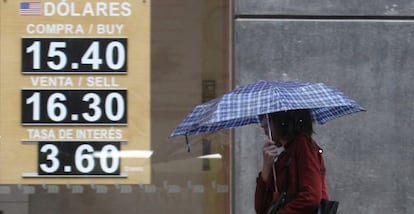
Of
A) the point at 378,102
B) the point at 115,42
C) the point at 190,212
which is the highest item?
the point at 115,42

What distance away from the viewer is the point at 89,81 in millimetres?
6195

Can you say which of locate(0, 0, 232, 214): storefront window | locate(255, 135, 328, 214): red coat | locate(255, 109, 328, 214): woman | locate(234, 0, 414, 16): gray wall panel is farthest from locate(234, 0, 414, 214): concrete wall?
locate(255, 135, 328, 214): red coat

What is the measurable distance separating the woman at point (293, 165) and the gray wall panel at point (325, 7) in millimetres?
2299

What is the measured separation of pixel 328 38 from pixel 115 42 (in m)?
1.77

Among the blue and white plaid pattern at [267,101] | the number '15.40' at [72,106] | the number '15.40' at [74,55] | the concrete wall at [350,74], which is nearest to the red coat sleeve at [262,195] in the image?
the blue and white plaid pattern at [267,101]

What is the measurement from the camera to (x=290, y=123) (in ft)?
13.3

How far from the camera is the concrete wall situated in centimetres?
627

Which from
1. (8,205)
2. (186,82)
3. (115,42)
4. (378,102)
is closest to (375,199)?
(378,102)

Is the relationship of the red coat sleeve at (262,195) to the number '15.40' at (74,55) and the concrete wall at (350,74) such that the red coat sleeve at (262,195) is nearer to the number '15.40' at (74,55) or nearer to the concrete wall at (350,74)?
the concrete wall at (350,74)

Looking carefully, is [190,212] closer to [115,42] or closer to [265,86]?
[115,42]

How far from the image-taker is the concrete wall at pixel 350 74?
6.27 meters

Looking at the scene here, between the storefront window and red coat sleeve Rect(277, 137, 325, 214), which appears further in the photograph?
the storefront window

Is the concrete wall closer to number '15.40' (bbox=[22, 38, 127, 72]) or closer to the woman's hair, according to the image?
number '15.40' (bbox=[22, 38, 127, 72])

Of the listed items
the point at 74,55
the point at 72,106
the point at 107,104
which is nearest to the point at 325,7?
the point at 107,104
